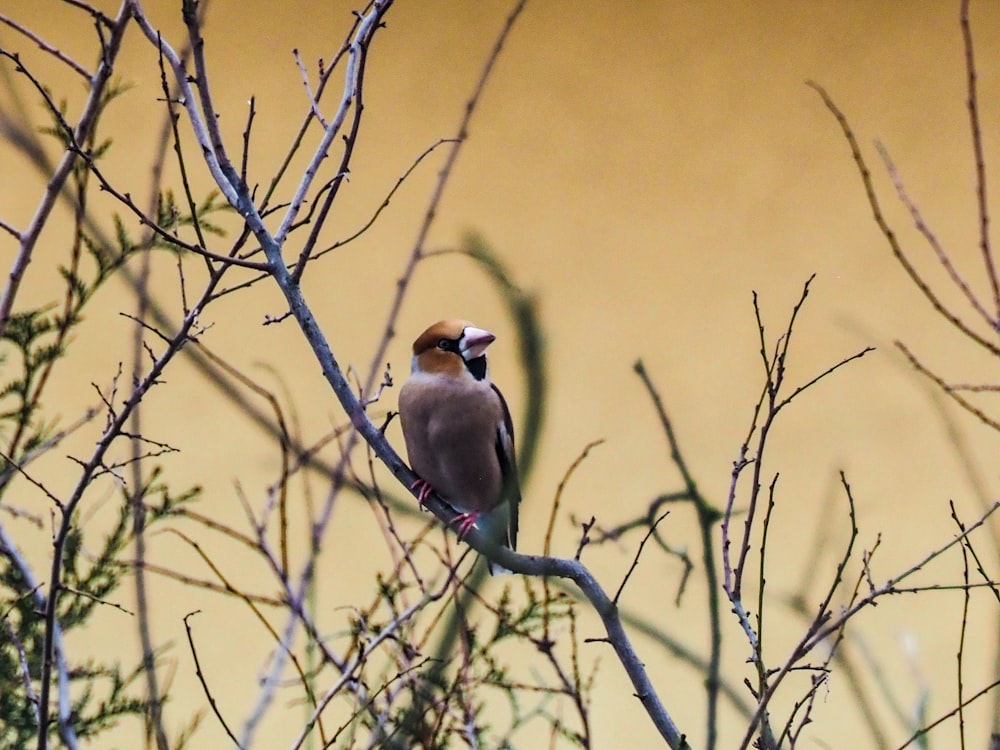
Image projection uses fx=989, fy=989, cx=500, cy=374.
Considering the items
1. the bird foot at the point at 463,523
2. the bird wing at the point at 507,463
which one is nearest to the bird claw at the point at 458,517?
the bird foot at the point at 463,523

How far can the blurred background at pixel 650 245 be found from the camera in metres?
1.68

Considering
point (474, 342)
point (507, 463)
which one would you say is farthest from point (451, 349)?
point (507, 463)

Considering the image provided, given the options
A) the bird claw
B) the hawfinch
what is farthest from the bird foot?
the hawfinch

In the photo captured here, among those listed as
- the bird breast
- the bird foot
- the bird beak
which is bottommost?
the bird foot

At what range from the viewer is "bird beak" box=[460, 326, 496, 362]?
1.24 meters

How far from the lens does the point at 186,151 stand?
5.77 feet

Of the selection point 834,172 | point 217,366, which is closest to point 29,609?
point 217,366

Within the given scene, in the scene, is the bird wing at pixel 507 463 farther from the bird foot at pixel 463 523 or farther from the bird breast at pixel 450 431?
the bird foot at pixel 463 523

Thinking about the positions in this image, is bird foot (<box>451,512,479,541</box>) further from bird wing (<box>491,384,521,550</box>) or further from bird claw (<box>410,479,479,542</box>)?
bird wing (<box>491,384,521,550</box>)

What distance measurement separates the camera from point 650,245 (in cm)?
175

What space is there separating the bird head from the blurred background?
41 centimetres

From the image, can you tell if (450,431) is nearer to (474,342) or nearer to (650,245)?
(474,342)

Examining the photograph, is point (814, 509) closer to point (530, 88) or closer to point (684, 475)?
point (684, 475)

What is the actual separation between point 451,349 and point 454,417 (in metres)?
0.09
